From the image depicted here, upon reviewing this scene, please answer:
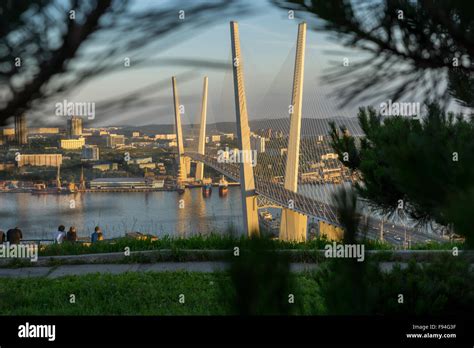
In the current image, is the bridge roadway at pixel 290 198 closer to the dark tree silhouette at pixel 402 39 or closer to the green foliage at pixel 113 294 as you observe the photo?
the green foliage at pixel 113 294

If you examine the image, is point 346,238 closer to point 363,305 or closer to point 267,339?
point 363,305

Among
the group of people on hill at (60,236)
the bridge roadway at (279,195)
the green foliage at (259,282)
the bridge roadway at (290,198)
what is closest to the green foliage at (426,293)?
the green foliage at (259,282)

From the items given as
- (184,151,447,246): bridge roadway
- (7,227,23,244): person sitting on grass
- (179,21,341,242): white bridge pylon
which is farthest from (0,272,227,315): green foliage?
(179,21,341,242): white bridge pylon

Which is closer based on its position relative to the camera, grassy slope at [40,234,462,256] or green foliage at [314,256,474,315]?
green foliage at [314,256,474,315]

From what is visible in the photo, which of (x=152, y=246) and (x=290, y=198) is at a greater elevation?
(x=290, y=198)

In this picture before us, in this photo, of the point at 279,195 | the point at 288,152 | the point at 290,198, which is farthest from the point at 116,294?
the point at 288,152

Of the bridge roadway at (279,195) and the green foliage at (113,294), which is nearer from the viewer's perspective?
the green foliage at (113,294)

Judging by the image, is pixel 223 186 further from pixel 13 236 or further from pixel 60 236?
pixel 13 236

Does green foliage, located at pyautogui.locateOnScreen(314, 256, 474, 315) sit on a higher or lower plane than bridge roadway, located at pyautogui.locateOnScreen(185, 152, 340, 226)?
lower

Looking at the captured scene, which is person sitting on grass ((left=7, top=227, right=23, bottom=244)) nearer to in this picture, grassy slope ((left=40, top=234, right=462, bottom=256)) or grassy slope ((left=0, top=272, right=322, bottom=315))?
grassy slope ((left=40, top=234, right=462, bottom=256))

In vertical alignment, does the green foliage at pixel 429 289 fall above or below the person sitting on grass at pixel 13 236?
below

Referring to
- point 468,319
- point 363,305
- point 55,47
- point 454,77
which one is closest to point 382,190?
point 468,319
